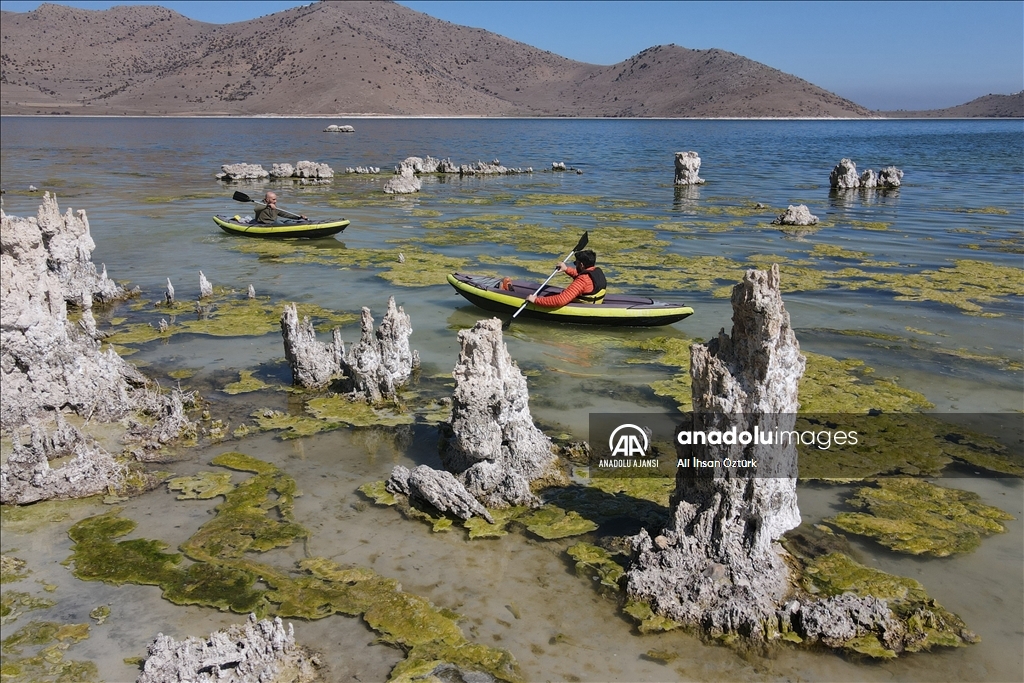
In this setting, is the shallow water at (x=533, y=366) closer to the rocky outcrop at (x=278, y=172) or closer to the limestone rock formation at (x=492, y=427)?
the limestone rock formation at (x=492, y=427)

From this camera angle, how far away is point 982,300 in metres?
16.8

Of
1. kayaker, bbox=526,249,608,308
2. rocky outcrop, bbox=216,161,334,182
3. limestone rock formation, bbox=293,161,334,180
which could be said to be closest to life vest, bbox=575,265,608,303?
kayaker, bbox=526,249,608,308

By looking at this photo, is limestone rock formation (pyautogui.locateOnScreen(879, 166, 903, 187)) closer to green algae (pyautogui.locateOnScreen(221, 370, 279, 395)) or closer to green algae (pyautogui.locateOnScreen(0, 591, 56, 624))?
green algae (pyautogui.locateOnScreen(221, 370, 279, 395))

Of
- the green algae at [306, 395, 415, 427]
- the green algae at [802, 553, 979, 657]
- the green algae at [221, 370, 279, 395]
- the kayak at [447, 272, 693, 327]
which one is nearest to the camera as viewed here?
the green algae at [802, 553, 979, 657]

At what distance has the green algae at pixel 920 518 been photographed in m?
7.95

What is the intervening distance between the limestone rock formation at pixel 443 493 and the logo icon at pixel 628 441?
231 cm

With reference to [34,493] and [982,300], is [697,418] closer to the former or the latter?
[34,493]

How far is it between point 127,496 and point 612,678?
18.7 feet

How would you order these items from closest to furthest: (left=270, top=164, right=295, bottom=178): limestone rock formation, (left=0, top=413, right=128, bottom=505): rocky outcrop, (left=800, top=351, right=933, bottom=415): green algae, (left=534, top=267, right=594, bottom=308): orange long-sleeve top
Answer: (left=0, top=413, right=128, bottom=505): rocky outcrop, (left=800, top=351, right=933, bottom=415): green algae, (left=534, top=267, right=594, bottom=308): orange long-sleeve top, (left=270, top=164, right=295, bottom=178): limestone rock formation

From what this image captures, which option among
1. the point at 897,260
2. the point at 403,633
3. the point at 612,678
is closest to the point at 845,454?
the point at 612,678

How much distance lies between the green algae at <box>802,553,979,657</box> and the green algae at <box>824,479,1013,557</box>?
26.0 inches

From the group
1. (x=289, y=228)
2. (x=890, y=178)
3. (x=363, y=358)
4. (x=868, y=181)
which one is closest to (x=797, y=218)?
(x=868, y=181)

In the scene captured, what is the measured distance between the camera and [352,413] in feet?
36.3

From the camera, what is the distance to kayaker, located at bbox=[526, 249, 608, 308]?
1498 cm
